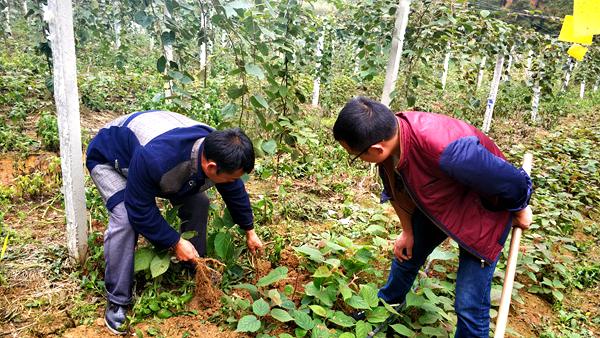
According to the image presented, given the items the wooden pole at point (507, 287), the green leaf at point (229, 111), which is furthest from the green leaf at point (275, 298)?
the green leaf at point (229, 111)

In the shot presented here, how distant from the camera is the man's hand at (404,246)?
210 centimetres

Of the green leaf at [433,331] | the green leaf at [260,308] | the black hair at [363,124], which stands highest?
the black hair at [363,124]

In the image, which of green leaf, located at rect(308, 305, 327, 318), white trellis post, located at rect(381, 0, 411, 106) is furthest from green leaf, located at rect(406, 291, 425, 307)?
white trellis post, located at rect(381, 0, 411, 106)

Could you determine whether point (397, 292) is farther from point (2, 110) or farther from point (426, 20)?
point (2, 110)

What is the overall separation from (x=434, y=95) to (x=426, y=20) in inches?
262

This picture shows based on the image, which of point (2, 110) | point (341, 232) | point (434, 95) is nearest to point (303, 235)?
point (341, 232)

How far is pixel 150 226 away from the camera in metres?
2.00

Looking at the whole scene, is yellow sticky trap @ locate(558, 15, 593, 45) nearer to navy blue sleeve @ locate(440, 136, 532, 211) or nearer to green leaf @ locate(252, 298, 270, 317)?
navy blue sleeve @ locate(440, 136, 532, 211)

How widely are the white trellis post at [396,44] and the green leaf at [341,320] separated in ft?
8.06

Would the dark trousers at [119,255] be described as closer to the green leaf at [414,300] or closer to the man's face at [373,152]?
the man's face at [373,152]

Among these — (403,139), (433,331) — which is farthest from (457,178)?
(433,331)

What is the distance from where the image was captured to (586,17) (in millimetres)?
563

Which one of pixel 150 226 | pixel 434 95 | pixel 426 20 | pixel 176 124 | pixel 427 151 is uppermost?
pixel 426 20

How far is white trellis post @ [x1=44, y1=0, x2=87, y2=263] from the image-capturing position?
1.97 m
